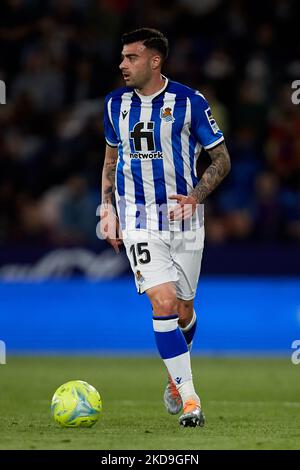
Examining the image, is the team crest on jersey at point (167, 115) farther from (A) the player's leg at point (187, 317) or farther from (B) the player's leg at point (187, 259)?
(A) the player's leg at point (187, 317)

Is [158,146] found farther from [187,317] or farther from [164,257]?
[187,317]

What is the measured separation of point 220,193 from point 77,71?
2824mm

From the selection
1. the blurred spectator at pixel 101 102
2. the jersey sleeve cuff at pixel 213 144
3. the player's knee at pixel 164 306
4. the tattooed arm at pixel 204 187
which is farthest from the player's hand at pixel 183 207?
the blurred spectator at pixel 101 102

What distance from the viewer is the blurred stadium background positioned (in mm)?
13891

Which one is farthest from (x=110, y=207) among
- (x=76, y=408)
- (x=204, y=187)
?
(x=76, y=408)

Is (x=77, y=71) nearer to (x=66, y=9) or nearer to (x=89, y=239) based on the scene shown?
(x=66, y=9)

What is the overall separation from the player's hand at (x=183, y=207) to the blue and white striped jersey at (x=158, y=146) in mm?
201

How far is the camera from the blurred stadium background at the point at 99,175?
13.9 m

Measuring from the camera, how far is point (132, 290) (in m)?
13.9

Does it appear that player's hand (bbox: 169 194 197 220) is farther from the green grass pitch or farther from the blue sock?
the green grass pitch

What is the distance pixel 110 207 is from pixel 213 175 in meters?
0.79

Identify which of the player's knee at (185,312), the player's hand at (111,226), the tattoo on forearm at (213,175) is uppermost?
the tattoo on forearm at (213,175)

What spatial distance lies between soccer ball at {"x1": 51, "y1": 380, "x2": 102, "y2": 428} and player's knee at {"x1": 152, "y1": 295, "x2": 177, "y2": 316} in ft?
2.18
